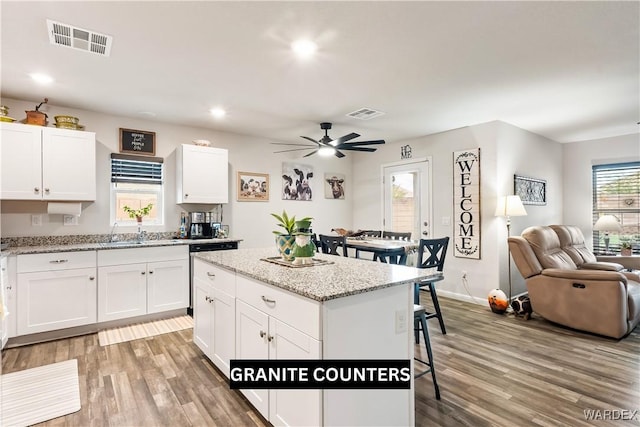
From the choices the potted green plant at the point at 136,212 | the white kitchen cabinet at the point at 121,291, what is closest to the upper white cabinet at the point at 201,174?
the potted green plant at the point at 136,212

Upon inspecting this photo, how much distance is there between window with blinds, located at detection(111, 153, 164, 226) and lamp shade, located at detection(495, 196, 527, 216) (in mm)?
4590

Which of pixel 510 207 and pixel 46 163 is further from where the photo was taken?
pixel 510 207

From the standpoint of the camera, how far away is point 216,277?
2549 millimetres

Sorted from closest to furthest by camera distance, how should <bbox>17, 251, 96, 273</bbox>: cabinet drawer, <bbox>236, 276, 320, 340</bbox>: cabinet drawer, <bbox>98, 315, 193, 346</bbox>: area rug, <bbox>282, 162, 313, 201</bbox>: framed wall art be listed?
<bbox>236, 276, 320, 340</bbox>: cabinet drawer, <bbox>17, 251, 96, 273</bbox>: cabinet drawer, <bbox>98, 315, 193, 346</bbox>: area rug, <bbox>282, 162, 313, 201</bbox>: framed wall art

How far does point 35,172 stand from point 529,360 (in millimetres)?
5151

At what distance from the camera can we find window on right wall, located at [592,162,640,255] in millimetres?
5125

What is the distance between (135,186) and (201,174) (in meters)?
0.87

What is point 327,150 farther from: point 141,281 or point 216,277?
point 141,281

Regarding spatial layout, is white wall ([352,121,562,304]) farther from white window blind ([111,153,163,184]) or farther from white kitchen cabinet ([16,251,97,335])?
white kitchen cabinet ([16,251,97,335])

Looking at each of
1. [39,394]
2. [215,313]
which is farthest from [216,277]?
[39,394]

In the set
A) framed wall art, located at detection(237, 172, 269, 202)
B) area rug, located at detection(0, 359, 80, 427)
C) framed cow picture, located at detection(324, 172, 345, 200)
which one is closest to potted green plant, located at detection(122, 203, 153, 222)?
framed wall art, located at detection(237, 172, 269, 202)

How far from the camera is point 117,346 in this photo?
3170 mm

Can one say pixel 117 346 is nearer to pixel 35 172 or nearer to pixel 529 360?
pixel 35 172

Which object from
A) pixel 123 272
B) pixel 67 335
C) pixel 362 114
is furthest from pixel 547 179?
pixel 67 335
